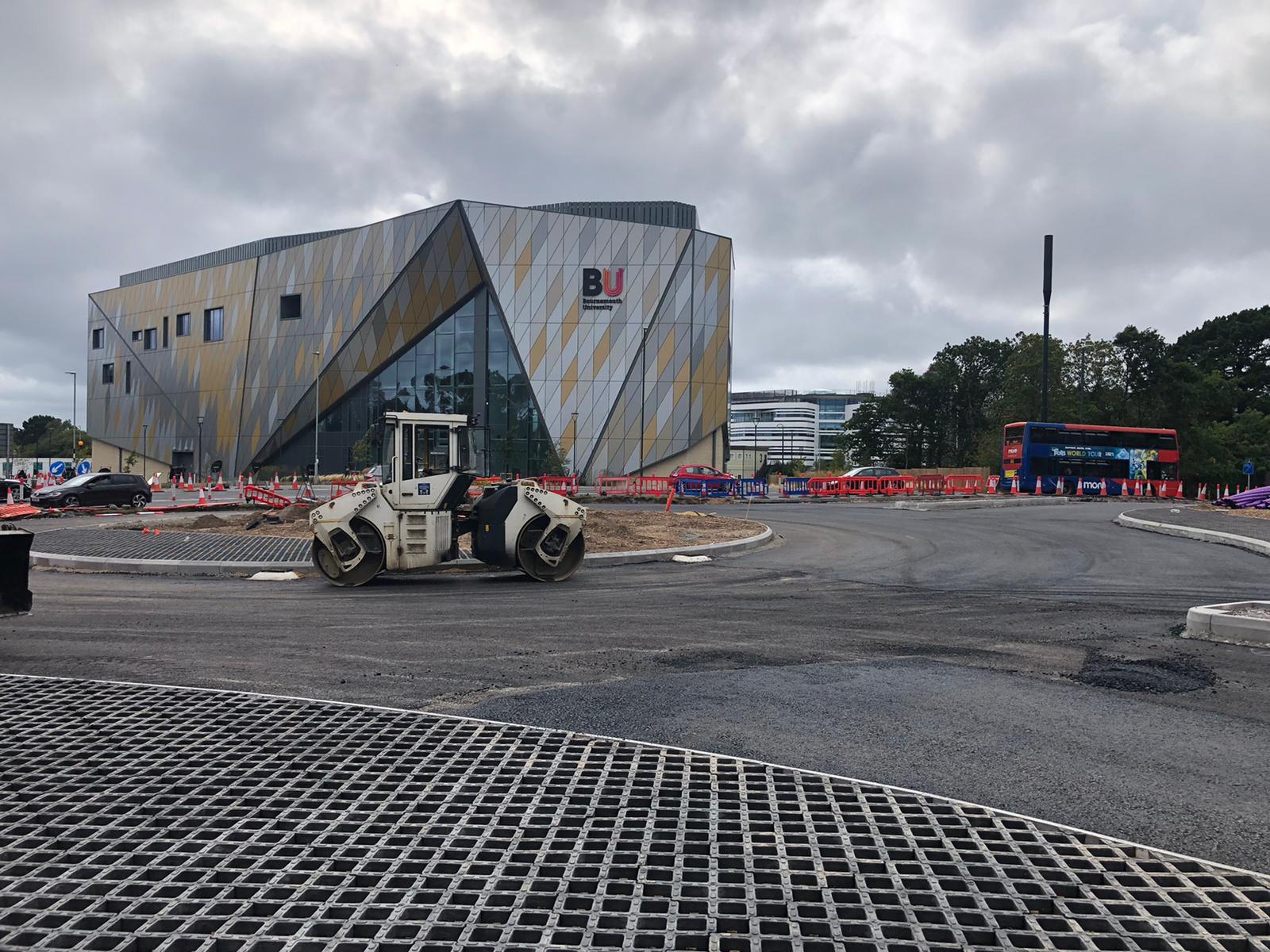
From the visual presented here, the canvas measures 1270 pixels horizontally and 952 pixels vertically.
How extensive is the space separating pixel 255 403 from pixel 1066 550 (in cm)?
6793

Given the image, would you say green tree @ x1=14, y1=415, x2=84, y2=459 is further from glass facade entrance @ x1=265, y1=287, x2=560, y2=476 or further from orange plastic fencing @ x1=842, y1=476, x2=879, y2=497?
orange plastic fencing @ x1=842, y1=476, x2=879, y2=497

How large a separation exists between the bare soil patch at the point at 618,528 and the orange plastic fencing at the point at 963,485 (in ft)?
80.3

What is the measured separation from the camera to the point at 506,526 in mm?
13008

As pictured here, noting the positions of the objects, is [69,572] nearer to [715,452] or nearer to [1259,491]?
[1259,491]

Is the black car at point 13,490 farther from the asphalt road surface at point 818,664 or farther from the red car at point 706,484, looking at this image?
the red car at point 706,484

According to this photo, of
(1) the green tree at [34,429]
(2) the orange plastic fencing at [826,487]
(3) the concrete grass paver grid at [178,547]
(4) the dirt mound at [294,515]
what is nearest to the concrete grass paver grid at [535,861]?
(3) the concrete grass paver grid at [178,547]

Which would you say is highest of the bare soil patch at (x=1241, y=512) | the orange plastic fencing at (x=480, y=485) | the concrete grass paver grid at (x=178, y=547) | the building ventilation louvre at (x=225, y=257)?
the building ventilation louvre at (x=225, y=257)

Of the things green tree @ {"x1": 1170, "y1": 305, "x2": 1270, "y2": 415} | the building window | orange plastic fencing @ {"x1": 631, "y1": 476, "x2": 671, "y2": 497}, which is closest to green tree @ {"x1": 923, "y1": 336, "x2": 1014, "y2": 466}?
green tree @ {"x1": 1170, "y1": 305, "x2": 1270, "y2": 415}

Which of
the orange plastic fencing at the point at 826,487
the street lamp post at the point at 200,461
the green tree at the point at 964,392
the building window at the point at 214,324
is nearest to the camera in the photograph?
the orange plastic fencing at the point at 826,487

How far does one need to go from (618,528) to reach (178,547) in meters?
9.08

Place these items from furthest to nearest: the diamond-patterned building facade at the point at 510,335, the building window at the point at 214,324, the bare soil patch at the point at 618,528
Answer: the building window at the point at 214,324
the diamond-patterned building facade at the point at 510,335
the bare soil patch at the point at 618,528

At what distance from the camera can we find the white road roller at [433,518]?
12.4 meters

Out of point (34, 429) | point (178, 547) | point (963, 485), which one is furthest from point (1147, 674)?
point (34, 429)

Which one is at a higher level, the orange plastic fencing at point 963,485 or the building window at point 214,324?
the building window at point 214,324
